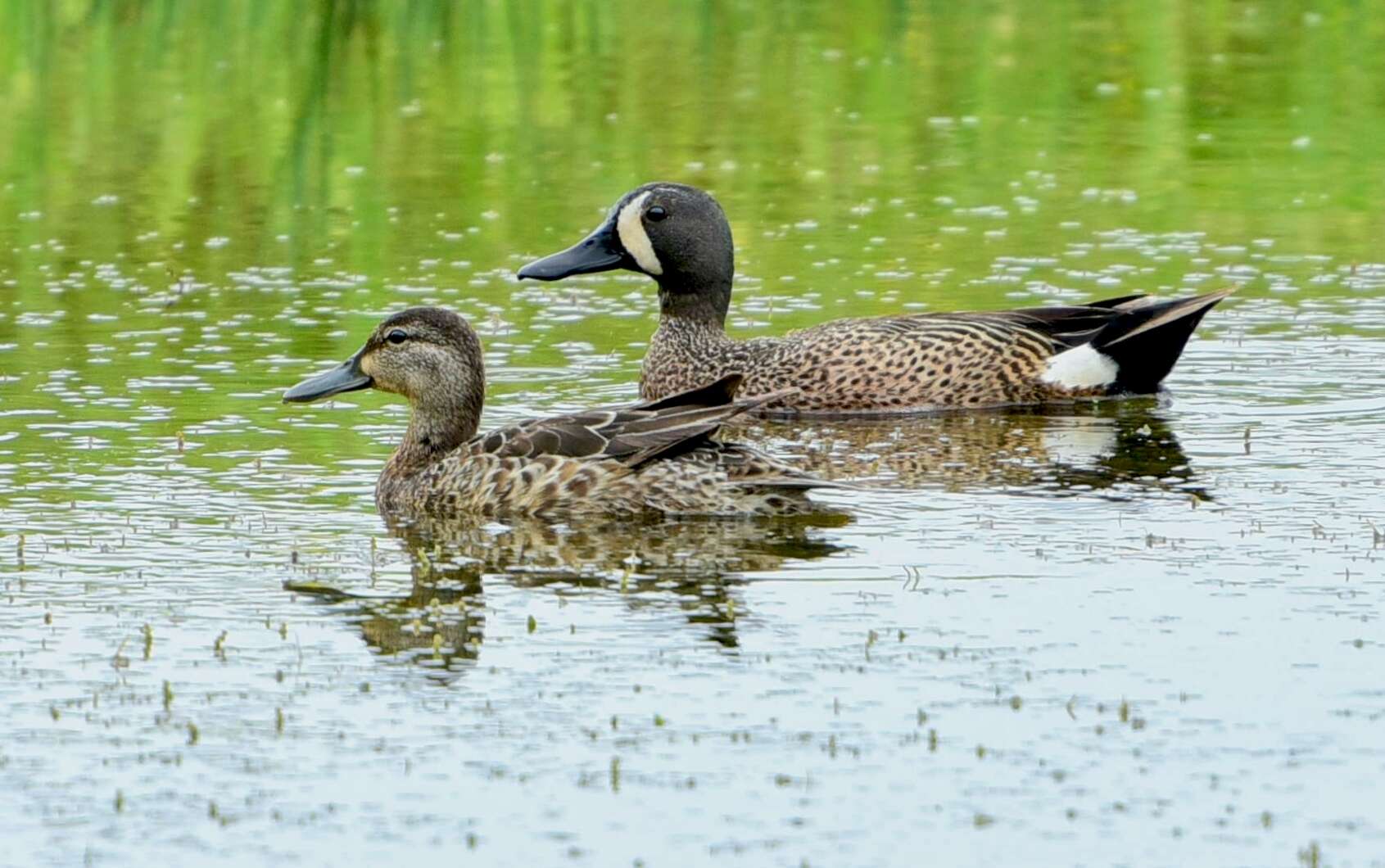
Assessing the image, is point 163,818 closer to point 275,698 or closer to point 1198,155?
point 275,698

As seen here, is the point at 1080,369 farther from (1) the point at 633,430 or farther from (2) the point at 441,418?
(2) the point at 441,418

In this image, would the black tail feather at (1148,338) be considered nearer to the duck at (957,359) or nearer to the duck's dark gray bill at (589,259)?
the duck at (957,359)

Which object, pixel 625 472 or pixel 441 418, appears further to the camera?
pixel 441 418

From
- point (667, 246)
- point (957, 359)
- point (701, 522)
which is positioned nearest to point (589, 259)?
point (667, 246)

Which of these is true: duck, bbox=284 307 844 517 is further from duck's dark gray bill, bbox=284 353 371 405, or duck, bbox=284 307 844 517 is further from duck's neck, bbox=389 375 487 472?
duck's dark gray bill, bbox=284 353 371 405

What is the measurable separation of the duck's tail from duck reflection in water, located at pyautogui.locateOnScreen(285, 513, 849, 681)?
2.90 meters

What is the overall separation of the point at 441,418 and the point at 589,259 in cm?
268

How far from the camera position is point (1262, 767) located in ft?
19.9

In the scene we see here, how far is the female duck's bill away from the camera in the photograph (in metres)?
10.0

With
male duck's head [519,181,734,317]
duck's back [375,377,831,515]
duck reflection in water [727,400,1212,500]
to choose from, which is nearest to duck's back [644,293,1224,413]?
duck reflection in water [727,400,1212,500]

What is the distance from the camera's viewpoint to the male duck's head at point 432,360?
32.0 ft

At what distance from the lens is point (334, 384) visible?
1005 cm

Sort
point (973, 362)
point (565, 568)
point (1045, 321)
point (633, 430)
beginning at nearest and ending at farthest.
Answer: point (565, 568) → point (633, 430) → point (973, 362) → point (1045, 321)

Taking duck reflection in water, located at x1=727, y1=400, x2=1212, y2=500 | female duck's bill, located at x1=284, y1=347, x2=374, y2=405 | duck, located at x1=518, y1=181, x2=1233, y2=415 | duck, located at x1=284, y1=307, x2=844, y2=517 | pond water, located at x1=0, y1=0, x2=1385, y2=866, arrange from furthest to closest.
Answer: duck, located at x1=518, y1=181, x2=1233, y2=415 < female duck's bill, located at x1=284, y1=347, x2=374, y2=405 < duck reflection in water, located at x1=727, y1=400, x2=1212, y2=500 < duck, located at x1=284, y1=307, x2=844, y2=517 < pond water, located at x1=0, y1=0, x2=1385, y2=866
